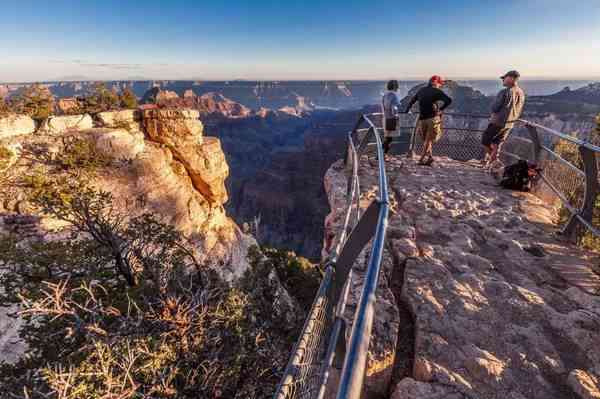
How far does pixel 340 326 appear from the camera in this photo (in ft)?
4.35

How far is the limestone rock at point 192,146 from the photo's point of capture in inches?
505

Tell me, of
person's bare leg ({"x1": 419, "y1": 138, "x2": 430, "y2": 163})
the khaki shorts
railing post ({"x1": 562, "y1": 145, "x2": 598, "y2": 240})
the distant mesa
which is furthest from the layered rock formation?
the distant mesa

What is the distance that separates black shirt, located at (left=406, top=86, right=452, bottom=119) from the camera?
5.61 m

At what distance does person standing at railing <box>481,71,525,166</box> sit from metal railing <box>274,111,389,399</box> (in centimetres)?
537

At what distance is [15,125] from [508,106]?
15.0m

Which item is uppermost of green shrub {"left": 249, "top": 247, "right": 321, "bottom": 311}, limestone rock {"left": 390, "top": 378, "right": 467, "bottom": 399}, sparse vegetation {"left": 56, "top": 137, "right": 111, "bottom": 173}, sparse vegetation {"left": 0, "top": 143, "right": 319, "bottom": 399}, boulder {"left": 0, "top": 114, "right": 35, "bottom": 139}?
boulder {"left": 0, "top": 114, "right": 35, "bottom": 139}

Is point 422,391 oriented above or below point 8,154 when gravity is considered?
below

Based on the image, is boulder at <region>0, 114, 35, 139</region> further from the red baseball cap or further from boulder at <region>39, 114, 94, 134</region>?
the red baseball cap

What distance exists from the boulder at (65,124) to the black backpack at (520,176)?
1470 centimetres

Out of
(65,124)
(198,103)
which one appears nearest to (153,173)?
(65,124)

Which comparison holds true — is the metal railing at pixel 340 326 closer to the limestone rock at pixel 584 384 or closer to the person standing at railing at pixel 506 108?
the limestone rock at pixel 584 384

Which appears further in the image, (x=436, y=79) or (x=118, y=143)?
(x=118, y=143)

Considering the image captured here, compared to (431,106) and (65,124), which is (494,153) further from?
(65,124)

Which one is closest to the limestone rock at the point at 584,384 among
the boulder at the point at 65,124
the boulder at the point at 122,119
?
the boulder at the point at 65,124
